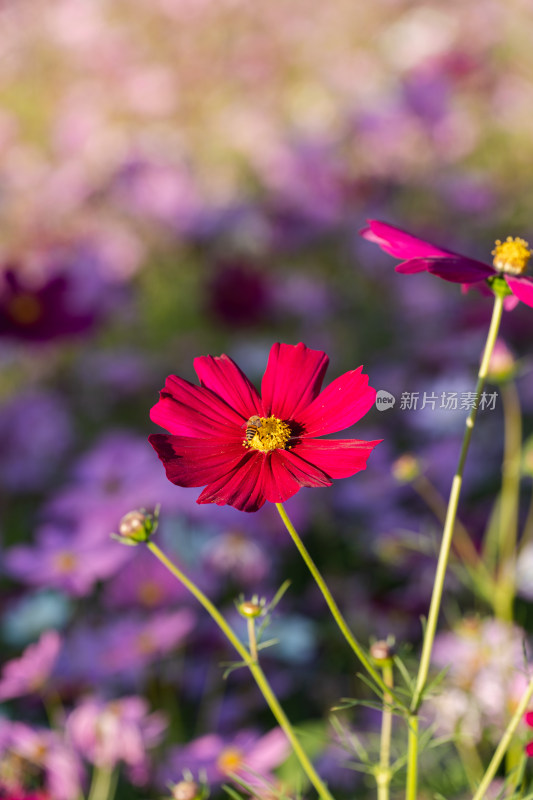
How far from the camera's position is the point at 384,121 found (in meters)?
1.90

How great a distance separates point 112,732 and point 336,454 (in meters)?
0.40

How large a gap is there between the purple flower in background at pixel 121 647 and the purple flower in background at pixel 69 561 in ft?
0.21

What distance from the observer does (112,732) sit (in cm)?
65

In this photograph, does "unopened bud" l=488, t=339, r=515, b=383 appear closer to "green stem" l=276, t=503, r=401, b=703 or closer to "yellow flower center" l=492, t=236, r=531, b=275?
"yellow flower center" l=492, t=236, r=531, b=275

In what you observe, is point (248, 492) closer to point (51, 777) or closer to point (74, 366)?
point (51, 777)

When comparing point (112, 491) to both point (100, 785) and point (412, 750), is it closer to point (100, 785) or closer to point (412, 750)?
point (100, 785)

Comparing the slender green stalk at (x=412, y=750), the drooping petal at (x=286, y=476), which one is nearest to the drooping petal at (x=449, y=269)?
the drooping petal at (x=286, y=476)

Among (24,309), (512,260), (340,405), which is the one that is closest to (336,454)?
(340,405)

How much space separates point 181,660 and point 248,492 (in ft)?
1.99

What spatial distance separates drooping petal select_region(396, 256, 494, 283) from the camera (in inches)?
15.2

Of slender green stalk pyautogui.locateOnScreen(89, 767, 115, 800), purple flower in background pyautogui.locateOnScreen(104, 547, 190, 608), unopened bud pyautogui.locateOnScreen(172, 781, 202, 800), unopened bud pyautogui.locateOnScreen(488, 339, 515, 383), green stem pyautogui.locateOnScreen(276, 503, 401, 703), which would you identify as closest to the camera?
green stem pyautogui.locateOnScreen(276, 503, 401, 703)

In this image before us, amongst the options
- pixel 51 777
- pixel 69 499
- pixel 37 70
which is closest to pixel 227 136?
pixel 37 70

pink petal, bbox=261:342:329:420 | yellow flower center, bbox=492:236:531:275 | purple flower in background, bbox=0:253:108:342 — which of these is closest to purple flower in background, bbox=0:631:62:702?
pink petal, bbox=261:342:329:420

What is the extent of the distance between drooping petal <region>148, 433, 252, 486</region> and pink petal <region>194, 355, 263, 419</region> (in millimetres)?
21
